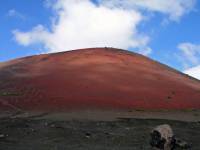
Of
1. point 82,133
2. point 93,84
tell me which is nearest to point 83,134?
point 82,133

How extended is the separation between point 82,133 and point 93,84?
12794 mm

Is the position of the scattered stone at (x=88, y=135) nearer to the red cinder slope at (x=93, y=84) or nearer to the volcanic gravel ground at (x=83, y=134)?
the volcanic gravel ground at (x=83, y=134)

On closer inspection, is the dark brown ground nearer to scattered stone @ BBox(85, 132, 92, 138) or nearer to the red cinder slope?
scattered stone @ BBox(85, 132, 92, 138)

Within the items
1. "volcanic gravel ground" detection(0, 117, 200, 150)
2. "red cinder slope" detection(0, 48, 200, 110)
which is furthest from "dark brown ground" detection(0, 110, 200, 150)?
"red cinder slope" detection(0, 48, 200, 110)

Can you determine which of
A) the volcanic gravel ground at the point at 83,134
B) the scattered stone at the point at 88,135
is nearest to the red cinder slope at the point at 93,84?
the volcanic gravel ground at the point at 83,134

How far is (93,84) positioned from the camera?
30328mm

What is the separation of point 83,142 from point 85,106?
10118 mm

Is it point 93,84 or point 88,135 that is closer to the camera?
point 88,135

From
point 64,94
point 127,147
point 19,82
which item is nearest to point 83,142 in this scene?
point 127,147

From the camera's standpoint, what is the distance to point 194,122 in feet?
72.5

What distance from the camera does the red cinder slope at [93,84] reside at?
89.0 ft

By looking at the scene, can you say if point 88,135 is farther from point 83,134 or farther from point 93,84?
point 93,84

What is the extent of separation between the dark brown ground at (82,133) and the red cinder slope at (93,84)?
5031 mm

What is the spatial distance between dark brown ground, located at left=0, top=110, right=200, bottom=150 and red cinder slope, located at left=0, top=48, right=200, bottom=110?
5031mm
